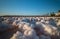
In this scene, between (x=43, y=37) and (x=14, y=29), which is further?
(x=14, y=29)

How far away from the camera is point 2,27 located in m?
0.60

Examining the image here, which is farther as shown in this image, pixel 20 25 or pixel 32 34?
pixel 20 25

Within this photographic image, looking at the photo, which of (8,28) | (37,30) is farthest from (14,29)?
(37,30)

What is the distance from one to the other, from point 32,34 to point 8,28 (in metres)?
0.19

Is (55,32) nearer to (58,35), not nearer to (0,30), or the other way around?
(58,35)

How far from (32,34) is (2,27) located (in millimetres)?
203

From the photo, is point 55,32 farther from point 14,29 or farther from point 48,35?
point 14,29

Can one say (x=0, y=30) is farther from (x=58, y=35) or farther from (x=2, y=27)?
(x=58, y=35)

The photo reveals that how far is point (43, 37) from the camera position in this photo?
52cm

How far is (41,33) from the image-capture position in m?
0.56

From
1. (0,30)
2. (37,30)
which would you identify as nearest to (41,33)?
(37,30)

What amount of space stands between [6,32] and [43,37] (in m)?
0.22

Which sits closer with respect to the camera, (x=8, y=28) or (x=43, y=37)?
(x=43, y=37)

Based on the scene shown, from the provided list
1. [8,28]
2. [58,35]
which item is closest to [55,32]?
[58,35]
